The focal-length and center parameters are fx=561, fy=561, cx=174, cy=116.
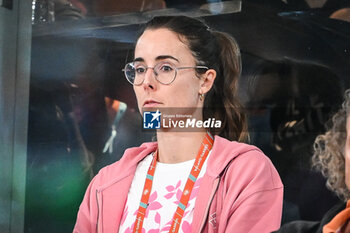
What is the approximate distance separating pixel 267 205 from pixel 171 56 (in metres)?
0.71

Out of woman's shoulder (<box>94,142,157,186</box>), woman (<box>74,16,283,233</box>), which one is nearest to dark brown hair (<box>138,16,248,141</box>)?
woman (<box>74,16,283,233</box>)

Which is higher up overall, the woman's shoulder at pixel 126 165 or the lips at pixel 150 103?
the lips at pixel 150 103

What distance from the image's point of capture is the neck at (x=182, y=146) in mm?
2334

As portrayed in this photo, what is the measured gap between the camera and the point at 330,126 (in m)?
2.14

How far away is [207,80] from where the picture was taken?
2316 mm

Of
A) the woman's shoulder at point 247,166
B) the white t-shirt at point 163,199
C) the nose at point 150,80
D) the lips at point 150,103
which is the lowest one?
the white t-shirt at point 163,199

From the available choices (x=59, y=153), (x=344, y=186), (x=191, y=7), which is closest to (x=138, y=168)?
(x=59, y=153)

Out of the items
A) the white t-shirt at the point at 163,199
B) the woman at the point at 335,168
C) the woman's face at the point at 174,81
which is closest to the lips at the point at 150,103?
the woman's face at the point at 174,81

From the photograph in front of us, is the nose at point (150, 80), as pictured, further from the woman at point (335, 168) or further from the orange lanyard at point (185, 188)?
the woman at point (335, 168)

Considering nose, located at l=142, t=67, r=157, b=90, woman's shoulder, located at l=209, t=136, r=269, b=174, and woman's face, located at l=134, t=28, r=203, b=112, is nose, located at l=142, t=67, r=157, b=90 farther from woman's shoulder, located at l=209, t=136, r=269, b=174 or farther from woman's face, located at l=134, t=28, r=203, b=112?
woman's shoulder, located at l=209, t=136, r=269, b=174

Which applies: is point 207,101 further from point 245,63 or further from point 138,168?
point 138,168

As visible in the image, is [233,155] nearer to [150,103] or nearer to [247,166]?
[247,166]

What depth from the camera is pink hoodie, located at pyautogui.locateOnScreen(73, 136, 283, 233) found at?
2.12 meters

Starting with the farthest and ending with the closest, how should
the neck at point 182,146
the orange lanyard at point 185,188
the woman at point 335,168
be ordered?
the neck at point 182,146
the orange lanyard at point 185,188
the woman at point 335,168
